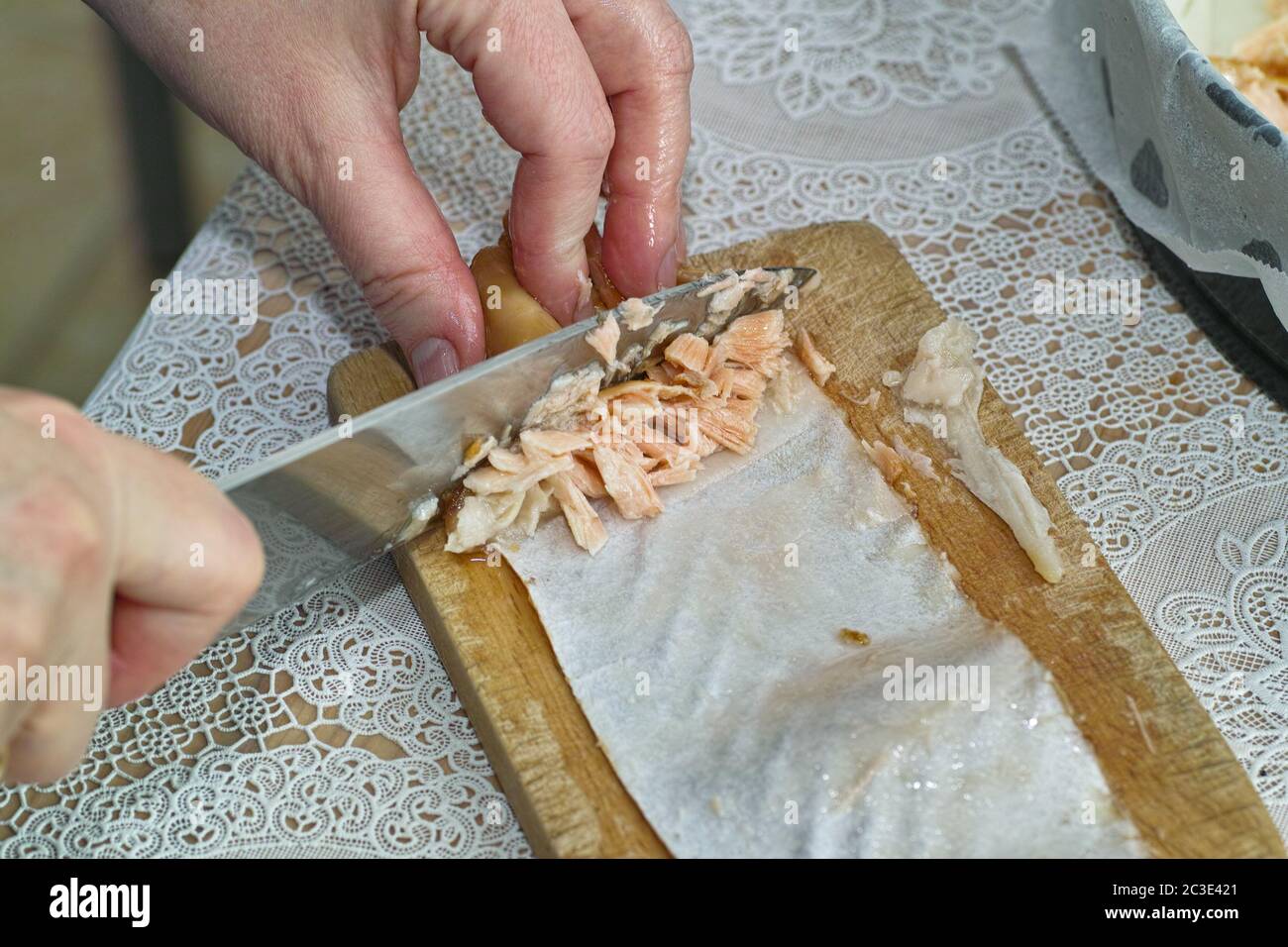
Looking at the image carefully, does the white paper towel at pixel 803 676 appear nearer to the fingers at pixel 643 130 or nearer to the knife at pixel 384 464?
the knife at pixel 384 464

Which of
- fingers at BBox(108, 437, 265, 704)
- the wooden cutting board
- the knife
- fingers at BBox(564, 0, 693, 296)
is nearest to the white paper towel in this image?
the wooden cutting board

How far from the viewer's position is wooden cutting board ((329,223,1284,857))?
1.27 meters

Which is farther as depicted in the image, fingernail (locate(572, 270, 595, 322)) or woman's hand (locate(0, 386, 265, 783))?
fingernail (locate(572, 270, 595, 322))

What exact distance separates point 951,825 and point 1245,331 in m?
1.02

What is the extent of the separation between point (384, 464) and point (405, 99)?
56 centimetres

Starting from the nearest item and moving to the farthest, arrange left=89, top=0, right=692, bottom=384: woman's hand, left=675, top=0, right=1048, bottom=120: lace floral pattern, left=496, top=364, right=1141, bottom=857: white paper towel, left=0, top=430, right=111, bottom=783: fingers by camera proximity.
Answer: left=0, top=430, right=111, bottom=783: fingers, left=496, top=364, right=1141, bottom=857: white paper towel, left=89, top=0, right=692, bottom=384: woman's hand, left=675, top=0, right=1048, bottom=120: lace floral pattern

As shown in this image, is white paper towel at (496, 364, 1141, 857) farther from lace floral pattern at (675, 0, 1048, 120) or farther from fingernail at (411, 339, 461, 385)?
lace floral pattern at (675, 0, 1048, 120)

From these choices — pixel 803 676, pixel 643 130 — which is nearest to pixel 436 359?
pixel 643 130

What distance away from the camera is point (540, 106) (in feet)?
5.03

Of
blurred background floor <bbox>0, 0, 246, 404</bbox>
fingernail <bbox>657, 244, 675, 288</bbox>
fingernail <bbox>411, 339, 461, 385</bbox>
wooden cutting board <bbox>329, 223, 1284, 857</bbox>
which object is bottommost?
blurred background floor <bbox>0, 0, 246, 404</bbox>

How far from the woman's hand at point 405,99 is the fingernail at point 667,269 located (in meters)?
0.13

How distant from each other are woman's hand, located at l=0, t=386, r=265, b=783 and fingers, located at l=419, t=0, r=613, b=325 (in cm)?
71

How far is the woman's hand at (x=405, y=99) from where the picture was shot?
1.53m

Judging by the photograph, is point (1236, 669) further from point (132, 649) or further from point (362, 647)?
point (132, 649)
